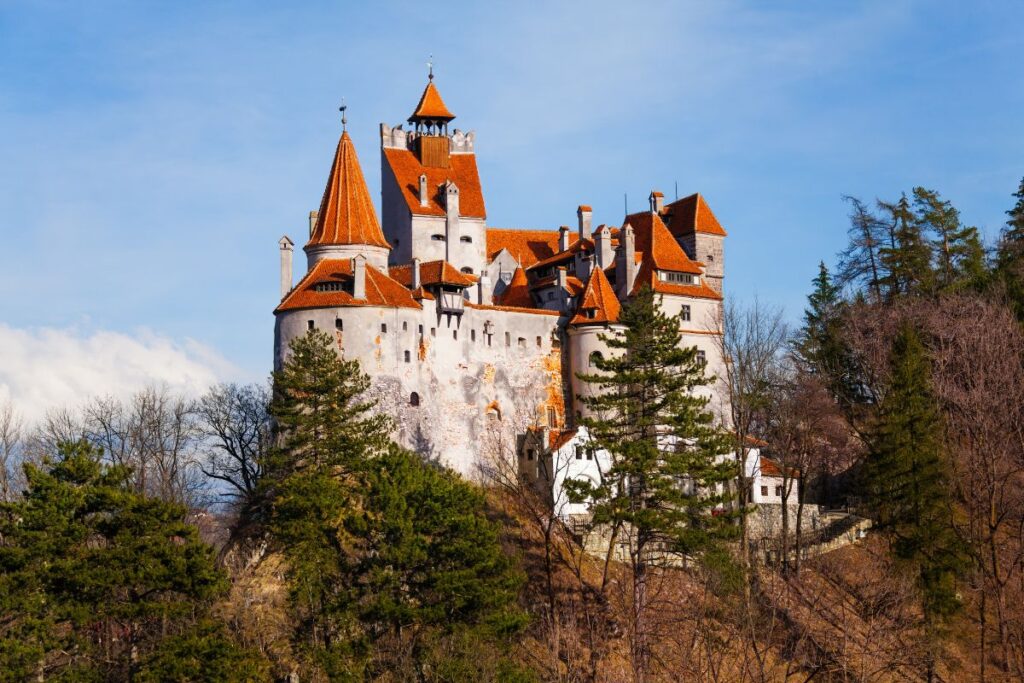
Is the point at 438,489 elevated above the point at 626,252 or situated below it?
below

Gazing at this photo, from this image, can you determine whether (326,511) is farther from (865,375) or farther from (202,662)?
(865,375)

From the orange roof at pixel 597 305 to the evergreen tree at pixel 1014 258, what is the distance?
1869cm

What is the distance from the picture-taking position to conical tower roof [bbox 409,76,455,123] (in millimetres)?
77325

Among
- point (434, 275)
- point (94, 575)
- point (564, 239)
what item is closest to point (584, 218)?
point (564, 239)

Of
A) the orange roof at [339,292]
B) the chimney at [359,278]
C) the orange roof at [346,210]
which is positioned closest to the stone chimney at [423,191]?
the orange roof at [346,210]

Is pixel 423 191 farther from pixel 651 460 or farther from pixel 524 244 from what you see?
pixel 651 460

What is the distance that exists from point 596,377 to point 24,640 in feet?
78.5

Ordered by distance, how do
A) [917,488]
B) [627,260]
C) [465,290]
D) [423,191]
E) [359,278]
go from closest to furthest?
1. [917,488]
2. [359,278]
3. [465,290]
4. [627,260]
5. [423,191]

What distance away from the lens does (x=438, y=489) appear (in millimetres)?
49469

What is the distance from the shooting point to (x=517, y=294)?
72.6 meters

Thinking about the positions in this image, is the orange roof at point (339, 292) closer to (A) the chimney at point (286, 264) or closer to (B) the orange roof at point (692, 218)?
(A) the chimney at point (286, 264)

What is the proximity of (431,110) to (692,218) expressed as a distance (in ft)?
50.0

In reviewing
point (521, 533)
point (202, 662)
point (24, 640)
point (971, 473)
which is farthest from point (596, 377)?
point (24, 640)

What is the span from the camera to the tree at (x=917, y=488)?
185ft
